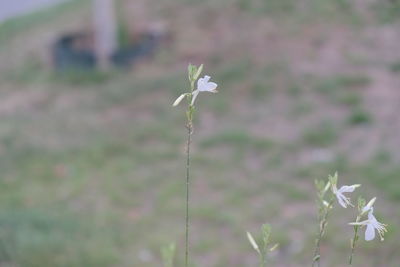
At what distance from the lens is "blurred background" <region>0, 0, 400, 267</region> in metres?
4.67

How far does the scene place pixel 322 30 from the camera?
283 inches

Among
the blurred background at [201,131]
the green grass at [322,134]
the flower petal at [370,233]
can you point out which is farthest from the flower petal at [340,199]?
the green grass at [322,134]

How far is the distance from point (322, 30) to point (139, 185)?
9.35ft

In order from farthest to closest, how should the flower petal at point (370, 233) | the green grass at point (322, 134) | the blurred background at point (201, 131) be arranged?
the green grass at point (322, 134) → the blurred background at point (201, 131) → the flower petal at point (370, 233)

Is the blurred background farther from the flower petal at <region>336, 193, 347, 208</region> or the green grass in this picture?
the flower petal at <region>336, 193, 347, 208</region>

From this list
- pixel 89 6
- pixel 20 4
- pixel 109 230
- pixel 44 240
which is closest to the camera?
pixel 44 240

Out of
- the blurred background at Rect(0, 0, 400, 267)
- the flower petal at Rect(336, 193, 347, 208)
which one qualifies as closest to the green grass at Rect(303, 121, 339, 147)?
the blurred background at Rect(0, 0, 400, 267)

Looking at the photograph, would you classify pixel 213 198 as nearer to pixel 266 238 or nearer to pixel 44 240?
pixel 44 240

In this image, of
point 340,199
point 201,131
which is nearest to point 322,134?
point 201,131

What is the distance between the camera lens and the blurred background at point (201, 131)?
467 cm

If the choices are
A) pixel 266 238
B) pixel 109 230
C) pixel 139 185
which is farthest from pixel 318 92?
pixel 266 238

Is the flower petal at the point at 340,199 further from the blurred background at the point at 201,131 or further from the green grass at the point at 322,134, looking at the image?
the green grass at the point at 322,134

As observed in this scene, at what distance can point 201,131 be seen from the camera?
243 inches

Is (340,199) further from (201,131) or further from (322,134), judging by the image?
(201,131)
